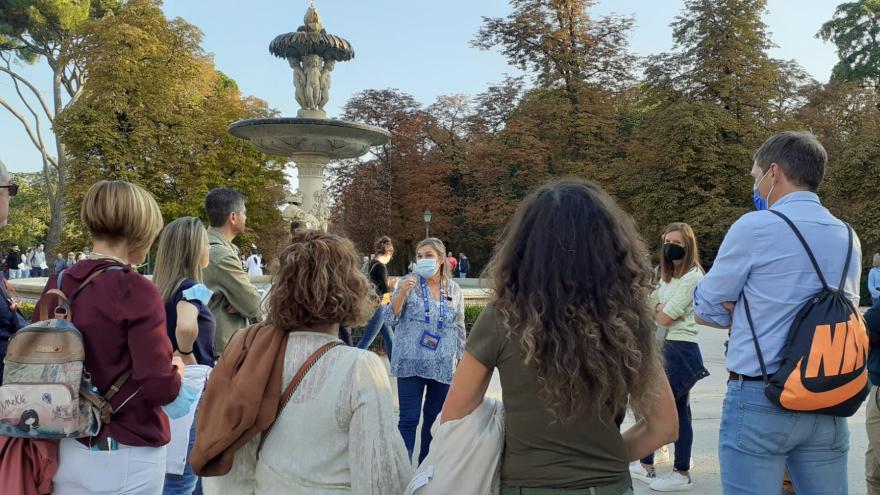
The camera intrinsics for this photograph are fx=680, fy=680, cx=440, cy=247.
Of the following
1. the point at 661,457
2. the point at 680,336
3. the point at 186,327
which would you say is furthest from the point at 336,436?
the point at 661,457

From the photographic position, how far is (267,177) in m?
37.1

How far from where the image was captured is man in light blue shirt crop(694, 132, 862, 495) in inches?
108

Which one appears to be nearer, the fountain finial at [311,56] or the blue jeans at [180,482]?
the blue jeans at [180,482]

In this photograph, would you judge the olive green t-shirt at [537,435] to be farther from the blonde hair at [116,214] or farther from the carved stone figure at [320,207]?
the carved stone figure at [320,207]

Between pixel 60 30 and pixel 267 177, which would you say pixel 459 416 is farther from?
pixel 60 30

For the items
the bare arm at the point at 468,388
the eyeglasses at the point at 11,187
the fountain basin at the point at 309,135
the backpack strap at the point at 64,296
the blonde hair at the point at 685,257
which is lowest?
the bare arm at the point at 468,388

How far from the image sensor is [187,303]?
363 cm

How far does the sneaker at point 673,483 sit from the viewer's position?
5.07 meters

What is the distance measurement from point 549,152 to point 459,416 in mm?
34544

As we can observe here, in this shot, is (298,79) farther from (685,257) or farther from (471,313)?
(685,257)

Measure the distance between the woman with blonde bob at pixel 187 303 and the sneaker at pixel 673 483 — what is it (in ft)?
10.8

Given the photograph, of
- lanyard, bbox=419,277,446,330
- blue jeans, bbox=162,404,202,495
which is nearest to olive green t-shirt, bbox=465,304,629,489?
blue jeans, bbox=162,404,202,495

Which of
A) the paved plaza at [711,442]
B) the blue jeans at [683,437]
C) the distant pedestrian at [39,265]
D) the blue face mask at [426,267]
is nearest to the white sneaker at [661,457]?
the paved plaza at [711,442]

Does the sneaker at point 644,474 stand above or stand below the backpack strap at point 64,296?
below
